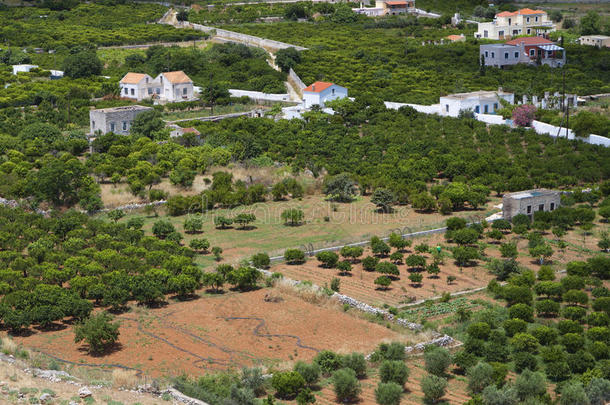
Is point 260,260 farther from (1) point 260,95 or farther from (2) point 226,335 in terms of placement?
(1) point 260,95

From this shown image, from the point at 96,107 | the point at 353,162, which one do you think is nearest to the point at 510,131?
the point at 353,162

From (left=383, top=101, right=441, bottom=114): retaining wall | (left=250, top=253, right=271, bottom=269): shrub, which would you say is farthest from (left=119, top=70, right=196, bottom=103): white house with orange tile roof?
(left=250, top=253, right=271, bottom=269): shrub

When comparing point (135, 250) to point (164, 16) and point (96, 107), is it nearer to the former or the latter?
point (96, 107)

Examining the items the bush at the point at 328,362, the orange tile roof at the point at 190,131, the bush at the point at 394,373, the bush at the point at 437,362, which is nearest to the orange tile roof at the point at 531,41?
the orange tile roof at the point at 190,131

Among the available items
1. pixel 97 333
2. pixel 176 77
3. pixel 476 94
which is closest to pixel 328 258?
pixel 97 333

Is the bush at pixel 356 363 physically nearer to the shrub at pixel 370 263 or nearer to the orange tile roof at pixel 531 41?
the shrub at pixel 370 263

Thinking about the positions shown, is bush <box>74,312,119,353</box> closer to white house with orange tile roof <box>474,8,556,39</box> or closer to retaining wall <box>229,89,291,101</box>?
retaining wall <box>229,89,291,101</box>

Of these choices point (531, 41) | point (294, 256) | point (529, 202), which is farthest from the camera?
point (531, 41)
